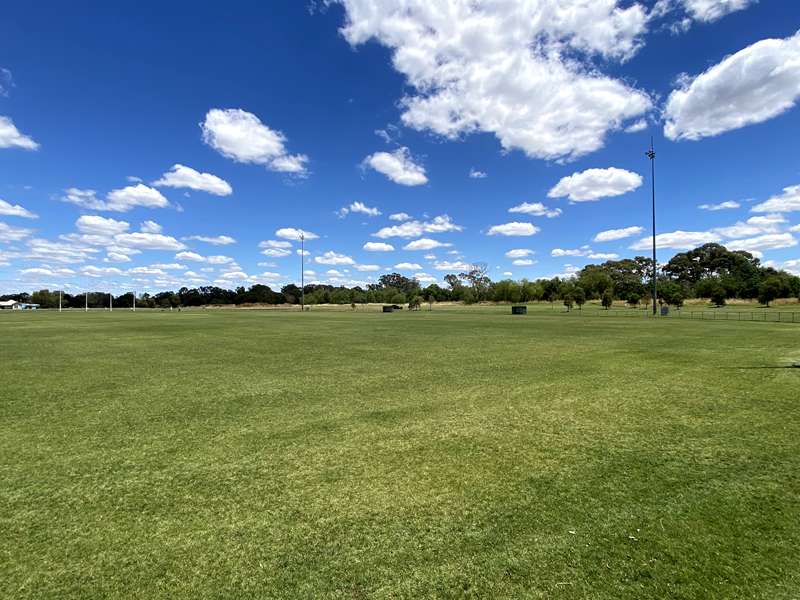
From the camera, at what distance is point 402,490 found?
15.3 ft

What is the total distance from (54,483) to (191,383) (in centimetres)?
605

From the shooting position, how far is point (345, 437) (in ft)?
21.4

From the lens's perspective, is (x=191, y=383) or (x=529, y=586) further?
(x=191, y=383)

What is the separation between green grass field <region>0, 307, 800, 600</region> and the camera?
3.21 meters

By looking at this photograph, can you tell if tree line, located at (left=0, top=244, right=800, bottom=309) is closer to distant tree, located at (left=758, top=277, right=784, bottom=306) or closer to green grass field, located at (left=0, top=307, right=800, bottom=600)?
distant tree, located at (left=758, top=277, right=784, bottom=306)

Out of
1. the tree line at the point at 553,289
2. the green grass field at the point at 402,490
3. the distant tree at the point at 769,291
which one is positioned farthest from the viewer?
the tree line at the point at 553,289

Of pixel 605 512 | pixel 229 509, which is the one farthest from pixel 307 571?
pixel 605 512

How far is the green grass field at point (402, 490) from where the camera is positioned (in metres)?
3.21

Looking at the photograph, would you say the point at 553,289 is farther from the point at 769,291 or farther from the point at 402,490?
the point at 402,490

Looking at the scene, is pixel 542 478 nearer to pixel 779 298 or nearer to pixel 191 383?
pixel 191 383

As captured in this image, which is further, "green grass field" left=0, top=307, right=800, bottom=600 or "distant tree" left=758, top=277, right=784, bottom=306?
"distant tree" left=758, top=277, right=784, bottom=306

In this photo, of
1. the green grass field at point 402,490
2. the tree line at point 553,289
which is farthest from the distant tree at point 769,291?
the green grass field at point 402,490

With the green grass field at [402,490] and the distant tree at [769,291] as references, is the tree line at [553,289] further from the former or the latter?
the green grass field at [402,490]

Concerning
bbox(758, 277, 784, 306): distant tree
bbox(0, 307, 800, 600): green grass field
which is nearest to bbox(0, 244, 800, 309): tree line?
bbox(758, 277, 784, 306): distant tree
